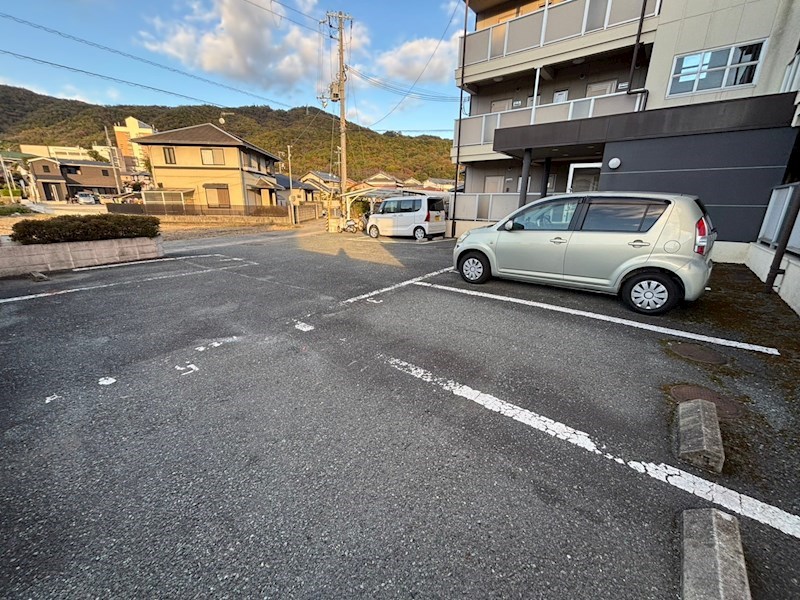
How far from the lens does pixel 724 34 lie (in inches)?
304

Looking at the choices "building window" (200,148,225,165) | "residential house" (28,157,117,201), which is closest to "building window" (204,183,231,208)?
"building window" (200,148,225,165)

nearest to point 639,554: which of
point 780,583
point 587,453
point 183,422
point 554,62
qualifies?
point 780,583

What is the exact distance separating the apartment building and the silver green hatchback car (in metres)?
4.04

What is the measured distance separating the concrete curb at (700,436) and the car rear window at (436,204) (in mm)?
10949

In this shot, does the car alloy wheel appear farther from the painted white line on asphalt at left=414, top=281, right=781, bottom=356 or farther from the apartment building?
the apartment building

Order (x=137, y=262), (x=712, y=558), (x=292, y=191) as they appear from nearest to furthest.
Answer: (x=712, y=558), (x=137, y=262), (x=292, y=191)

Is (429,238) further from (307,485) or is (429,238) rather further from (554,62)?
(307,485)

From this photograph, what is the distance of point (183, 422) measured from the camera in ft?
7.07

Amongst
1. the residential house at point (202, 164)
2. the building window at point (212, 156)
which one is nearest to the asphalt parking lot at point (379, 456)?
the residential house at point (202, 164)

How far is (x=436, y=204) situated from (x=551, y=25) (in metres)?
6.38

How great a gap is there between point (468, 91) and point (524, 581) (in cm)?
1525

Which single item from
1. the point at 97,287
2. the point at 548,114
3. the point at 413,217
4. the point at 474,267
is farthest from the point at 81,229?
the point at 548,114

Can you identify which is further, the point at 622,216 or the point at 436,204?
the point at 436,204

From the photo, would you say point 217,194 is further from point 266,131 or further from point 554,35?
point 554,35
